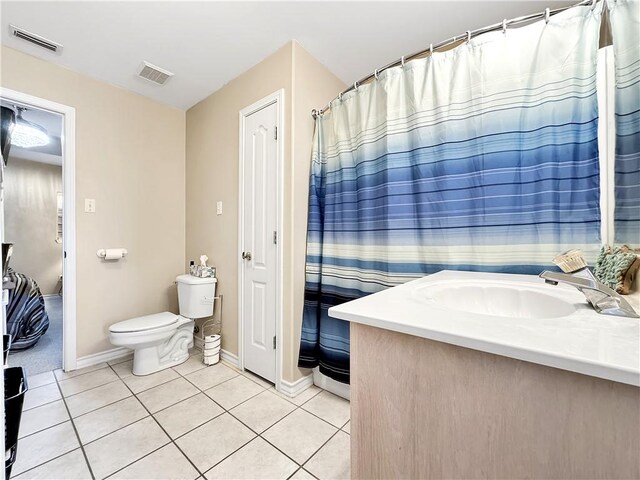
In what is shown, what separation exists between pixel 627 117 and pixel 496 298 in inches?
31.6

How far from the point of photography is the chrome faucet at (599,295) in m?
0.59

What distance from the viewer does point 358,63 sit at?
6.28 feet

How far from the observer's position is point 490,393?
0.48m

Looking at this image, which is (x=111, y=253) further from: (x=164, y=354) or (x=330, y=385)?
(x=330, y=385)

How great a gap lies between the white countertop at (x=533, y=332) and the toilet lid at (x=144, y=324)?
180cm

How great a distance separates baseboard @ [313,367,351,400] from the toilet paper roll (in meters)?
1.82

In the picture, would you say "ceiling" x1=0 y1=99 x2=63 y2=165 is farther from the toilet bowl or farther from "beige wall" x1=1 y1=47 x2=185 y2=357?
the toilet bowl

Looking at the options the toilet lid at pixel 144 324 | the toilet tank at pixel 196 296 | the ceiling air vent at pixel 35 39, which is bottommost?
the toilet lid at pixel 144 324

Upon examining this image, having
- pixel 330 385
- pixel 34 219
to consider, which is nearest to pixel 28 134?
pixel 34 219

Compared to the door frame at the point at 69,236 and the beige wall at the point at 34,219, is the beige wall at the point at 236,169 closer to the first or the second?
the door frame at the point at 69,236

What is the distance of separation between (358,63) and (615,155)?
1582 millimetres

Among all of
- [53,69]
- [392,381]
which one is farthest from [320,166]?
[53,69]

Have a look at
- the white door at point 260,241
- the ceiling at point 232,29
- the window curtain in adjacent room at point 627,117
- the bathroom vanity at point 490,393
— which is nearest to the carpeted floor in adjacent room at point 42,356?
the white door at point 260,241

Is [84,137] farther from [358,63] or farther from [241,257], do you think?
[358,63]
